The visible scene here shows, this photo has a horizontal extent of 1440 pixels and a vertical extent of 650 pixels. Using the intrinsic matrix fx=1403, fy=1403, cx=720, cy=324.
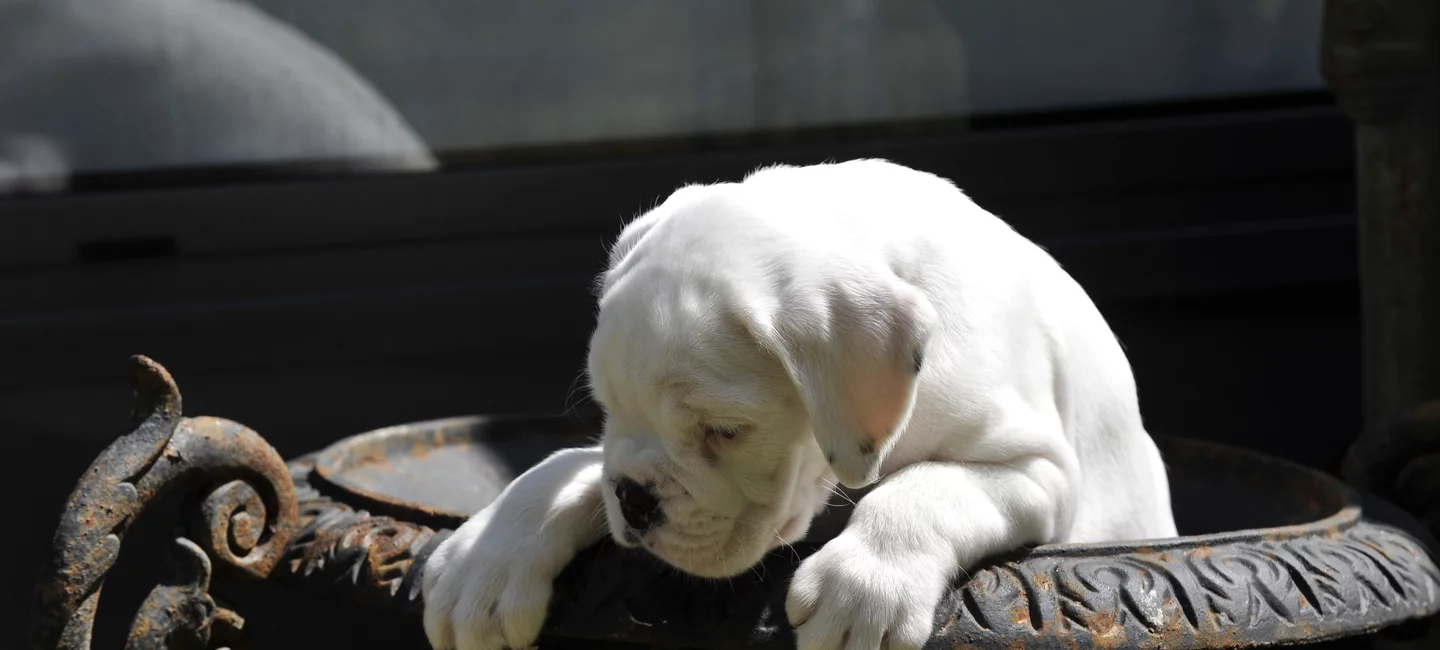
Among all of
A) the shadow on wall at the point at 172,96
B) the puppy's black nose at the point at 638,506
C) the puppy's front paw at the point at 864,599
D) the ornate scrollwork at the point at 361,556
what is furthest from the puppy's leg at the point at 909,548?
the shadow on wall at the point at 172,96

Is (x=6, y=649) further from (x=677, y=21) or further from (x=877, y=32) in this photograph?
(x=877, y=32)

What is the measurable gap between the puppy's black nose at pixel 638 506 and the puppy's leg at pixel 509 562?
5.9 inches

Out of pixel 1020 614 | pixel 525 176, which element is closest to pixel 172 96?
pixel 525 176

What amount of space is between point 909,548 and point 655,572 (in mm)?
357

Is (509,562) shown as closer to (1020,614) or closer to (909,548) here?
(909,548)

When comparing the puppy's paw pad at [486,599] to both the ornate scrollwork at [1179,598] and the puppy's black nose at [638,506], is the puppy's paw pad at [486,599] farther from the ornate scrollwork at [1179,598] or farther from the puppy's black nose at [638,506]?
the ornate scrollwork at [1179,598]

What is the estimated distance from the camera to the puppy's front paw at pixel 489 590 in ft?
6.30

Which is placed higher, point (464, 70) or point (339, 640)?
point (464, 70)

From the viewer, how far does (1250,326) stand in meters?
→ 4.51

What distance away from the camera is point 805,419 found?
6.39 ft

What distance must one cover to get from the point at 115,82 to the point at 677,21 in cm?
161

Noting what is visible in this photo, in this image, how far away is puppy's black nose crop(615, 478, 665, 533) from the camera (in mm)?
1900

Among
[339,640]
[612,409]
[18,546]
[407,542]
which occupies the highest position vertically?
[612,409]

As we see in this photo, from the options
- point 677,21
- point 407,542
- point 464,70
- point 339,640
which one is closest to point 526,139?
point 464,70
